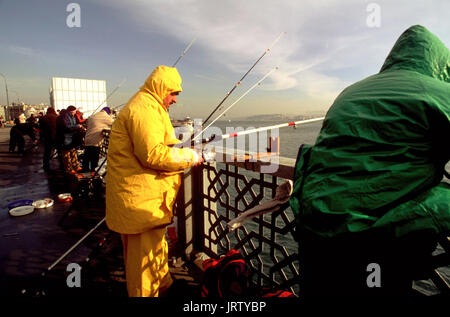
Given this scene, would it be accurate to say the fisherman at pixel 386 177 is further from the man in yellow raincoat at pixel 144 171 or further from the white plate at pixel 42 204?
the white plate at pixel 42 204

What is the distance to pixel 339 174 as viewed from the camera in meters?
1.15

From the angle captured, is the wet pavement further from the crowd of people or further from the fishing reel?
the fishing reel

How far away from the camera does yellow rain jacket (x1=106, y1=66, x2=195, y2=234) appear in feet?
6.51

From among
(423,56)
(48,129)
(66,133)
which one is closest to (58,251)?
(423,56)

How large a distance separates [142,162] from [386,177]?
1643 millimetres

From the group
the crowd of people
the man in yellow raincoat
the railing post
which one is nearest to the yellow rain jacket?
the man in yellow raincoat

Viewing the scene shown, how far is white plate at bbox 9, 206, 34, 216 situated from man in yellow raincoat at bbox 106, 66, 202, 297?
3.86 metres

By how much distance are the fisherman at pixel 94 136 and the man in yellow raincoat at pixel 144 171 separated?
204 inches

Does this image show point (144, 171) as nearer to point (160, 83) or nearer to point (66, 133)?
point (160, 83)

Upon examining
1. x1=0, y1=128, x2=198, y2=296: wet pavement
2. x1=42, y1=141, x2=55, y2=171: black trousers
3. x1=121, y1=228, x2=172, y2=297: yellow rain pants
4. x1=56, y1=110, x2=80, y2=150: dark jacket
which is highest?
x1=56, y1=110, x2=80, y2=150: dark jacket

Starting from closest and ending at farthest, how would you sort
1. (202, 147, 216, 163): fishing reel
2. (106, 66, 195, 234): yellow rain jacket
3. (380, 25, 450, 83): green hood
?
(380, 25, 450, 83): green hood, (106, 66, 195, 234): yellow rain jacket, (202, 147, 216, 163): fishing reel

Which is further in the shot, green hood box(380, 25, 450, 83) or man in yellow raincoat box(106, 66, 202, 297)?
man in yellow raincoat box(106, 66, 202, 297)

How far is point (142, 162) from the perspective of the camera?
6.59 feet
